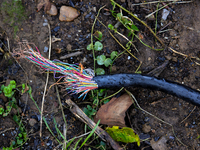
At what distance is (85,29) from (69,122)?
1.05 m

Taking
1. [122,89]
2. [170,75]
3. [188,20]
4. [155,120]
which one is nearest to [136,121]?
[155,120]

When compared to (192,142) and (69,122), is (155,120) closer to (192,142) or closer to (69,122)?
(192,142)

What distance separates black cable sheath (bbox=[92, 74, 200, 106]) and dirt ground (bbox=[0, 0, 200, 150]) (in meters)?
0.22

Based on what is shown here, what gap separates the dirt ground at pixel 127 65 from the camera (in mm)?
1994

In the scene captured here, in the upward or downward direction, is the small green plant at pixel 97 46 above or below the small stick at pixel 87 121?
above

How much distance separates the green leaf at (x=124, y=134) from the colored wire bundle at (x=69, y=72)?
491mm

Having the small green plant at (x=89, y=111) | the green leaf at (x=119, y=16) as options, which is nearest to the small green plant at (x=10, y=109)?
the small green plant at (x=89, y=111)

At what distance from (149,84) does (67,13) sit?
1172mm

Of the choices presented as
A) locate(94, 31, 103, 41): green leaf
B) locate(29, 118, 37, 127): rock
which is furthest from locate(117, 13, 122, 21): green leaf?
locate(29, 118, 37, 127): rock

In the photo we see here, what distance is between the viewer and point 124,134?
73.6 inches

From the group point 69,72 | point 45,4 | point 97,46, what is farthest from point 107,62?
point 45,4

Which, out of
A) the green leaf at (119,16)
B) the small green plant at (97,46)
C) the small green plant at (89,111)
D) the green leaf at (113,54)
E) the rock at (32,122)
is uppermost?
the green leaf at (119,16)

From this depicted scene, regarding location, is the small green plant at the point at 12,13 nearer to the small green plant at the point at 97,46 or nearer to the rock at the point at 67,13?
the rock at the point at 67,13

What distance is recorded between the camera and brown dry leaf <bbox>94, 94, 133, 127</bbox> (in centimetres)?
197
